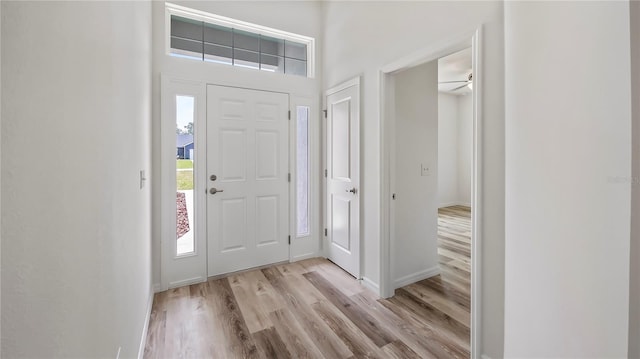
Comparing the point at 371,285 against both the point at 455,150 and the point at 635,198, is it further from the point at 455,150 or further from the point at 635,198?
the point at 455,150

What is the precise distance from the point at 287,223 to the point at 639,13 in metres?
2.92

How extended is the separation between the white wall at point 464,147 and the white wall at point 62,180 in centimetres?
721

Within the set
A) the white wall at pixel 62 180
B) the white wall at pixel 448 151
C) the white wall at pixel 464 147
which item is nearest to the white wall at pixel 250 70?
the white wall at pixel 62 180

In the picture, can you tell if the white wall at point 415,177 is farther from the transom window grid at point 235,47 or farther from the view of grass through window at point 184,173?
the view of grass through window at point 184,173

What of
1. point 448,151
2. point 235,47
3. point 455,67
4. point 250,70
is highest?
point 455,67

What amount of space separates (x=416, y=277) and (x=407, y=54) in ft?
6.80

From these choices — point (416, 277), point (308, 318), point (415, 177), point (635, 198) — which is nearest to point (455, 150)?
point (415, 177)

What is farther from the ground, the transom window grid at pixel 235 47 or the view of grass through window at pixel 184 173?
the transom window grid at pixel 235 47

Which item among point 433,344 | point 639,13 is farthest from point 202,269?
point 639,13

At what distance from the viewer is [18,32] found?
0.49 m

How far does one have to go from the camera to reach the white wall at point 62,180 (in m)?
0.47

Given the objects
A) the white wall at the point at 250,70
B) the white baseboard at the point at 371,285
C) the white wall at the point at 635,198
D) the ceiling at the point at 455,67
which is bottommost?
the white baseboard at the point at 371,285

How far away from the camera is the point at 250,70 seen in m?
2.94

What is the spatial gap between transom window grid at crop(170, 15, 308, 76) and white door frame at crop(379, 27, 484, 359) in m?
1.33
